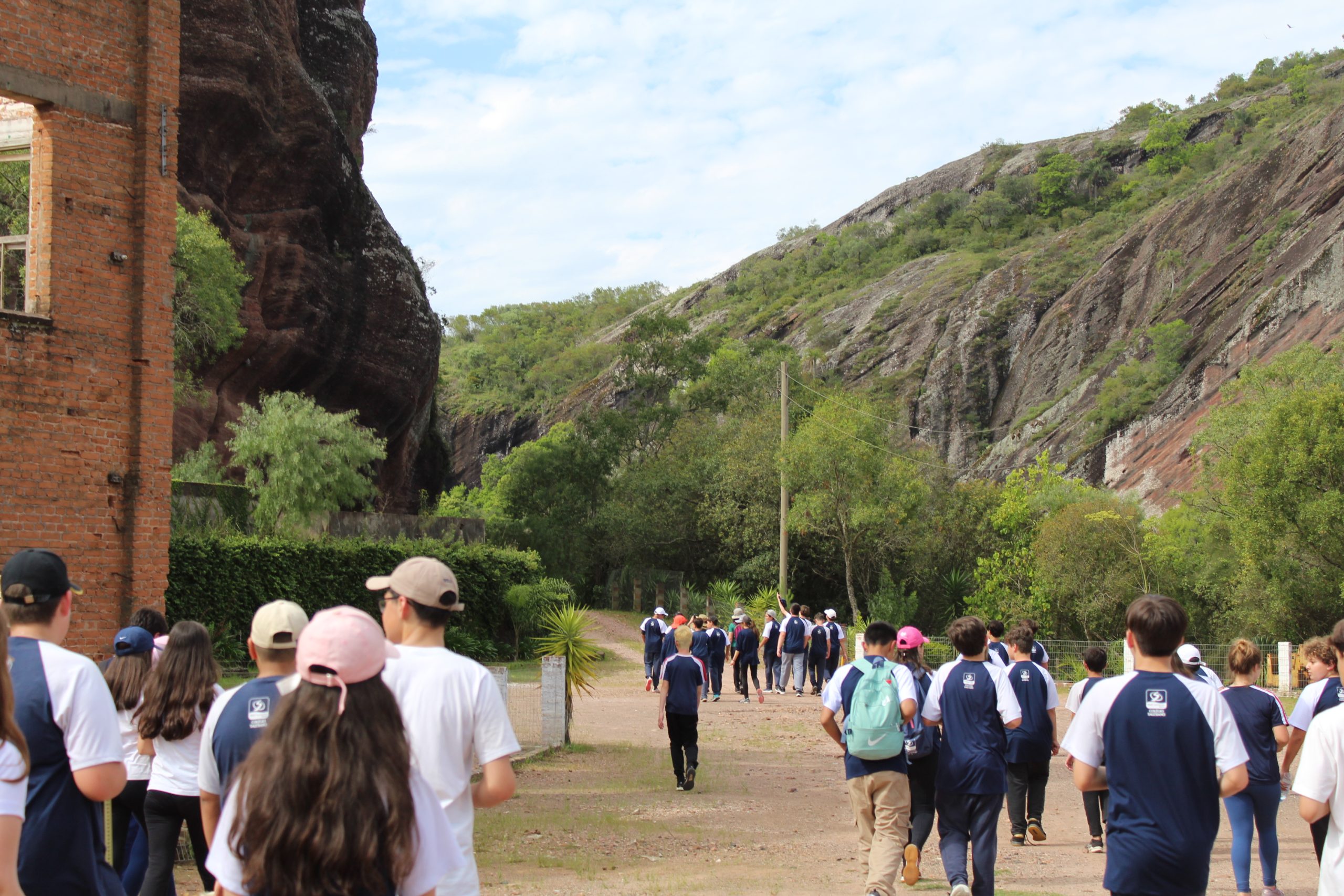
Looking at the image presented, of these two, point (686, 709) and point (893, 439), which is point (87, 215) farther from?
point (893, 439)

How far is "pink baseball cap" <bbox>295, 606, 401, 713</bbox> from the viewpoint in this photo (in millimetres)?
2578

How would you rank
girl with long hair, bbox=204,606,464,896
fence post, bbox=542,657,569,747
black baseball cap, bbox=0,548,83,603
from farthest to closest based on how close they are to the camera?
fence post, bbox=542,657,569,747, black baseball cap, bbox=0,548,83,603, girl with long hair, bbox=204,606,464,896

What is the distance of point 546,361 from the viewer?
94.4 m

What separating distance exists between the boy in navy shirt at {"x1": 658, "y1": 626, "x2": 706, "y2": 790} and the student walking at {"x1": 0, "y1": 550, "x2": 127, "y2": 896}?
802cm

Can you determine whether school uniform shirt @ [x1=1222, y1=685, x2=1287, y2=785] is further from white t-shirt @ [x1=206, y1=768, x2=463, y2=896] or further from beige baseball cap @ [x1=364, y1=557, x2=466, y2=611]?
white t-shirt @ [x1=206, y1=768, x2=463, y2=896]

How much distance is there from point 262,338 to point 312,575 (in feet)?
35.3

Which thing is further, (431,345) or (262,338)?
(431,345)

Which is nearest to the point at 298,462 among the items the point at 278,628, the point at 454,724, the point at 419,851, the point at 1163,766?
the point at 278,628

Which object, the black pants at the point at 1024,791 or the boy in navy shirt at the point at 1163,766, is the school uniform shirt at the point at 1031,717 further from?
the boy in navy shirt at the point at 1163,766

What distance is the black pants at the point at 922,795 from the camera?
7547 millimetres

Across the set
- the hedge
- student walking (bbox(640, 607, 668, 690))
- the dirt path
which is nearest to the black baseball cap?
the dirt path

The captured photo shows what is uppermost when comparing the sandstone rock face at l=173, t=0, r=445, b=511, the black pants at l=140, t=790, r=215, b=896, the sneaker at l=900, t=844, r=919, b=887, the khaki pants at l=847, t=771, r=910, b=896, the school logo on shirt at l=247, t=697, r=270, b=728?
the sandstone rock face at l=173, t=0, r=445, b=511

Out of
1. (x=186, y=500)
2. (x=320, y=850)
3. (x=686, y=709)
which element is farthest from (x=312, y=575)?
(x=320, y=850)

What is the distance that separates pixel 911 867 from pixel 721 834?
8.98 feet
